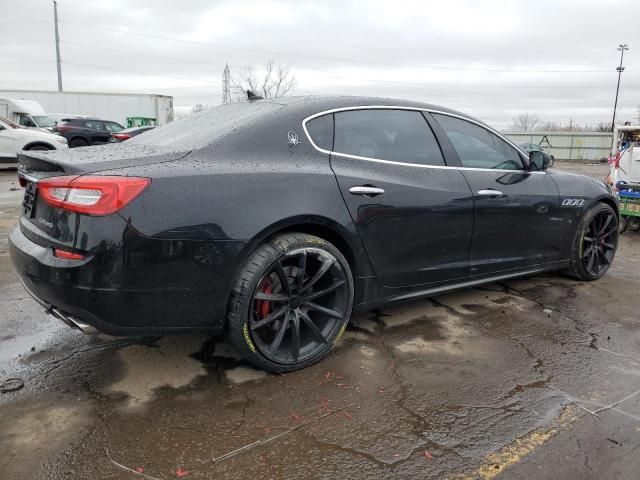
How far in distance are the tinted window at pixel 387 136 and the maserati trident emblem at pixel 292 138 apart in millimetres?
270

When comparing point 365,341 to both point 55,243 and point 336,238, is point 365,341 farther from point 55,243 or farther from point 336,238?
point 55,243

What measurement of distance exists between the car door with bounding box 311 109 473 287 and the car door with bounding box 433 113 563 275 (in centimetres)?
16

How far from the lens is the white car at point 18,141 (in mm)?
14594

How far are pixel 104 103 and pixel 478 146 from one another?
33792mm

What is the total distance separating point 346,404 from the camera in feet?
8.85

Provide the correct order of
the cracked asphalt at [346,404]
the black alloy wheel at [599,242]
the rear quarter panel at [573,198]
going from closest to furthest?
the cracked asphalt at [346,404] → the rear quarter panel at [573,198] → the black alloy wheel at [599,242]

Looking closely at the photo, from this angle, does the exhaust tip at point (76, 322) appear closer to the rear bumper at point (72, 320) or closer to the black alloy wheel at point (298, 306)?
the rear bumper at point (72, 320)

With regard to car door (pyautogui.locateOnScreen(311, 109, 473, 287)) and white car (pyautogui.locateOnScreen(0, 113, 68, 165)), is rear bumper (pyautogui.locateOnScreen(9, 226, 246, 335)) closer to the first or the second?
car door (pyautogui.locateOnScreen(311, 109, 473, 287))

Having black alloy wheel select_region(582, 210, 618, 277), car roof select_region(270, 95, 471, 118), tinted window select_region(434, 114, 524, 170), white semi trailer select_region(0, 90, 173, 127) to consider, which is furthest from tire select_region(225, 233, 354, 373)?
white semi trailer select_region(0, 90, 173, 127)

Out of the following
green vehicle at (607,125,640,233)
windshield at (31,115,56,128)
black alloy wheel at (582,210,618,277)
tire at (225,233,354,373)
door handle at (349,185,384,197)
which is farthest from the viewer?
windshield at (31,115,56,128)

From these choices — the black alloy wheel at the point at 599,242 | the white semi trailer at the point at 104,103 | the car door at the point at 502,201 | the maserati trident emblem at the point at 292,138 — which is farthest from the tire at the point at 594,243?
the white semi trailer at the point at 104,103

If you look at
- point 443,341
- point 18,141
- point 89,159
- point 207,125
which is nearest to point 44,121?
point 18,141

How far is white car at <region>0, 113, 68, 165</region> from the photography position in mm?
14594

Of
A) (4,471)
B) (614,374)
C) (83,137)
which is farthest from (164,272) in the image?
(83,137)
